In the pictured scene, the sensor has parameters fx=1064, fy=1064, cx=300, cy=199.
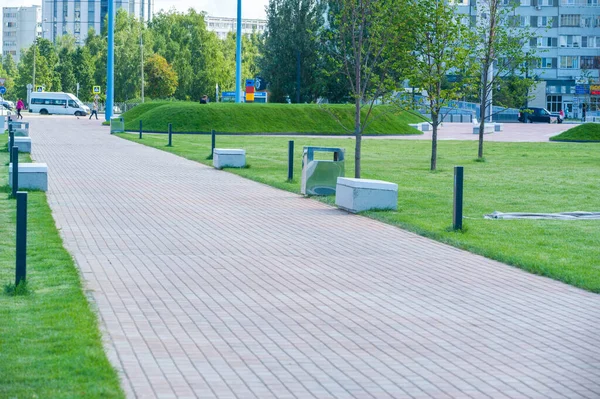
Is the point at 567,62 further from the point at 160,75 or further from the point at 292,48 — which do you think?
the point at 292,48

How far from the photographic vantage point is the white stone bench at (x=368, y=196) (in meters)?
16.9

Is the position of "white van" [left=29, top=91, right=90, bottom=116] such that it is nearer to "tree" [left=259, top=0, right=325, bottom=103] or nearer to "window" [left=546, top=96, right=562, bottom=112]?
"tree" [left=259, top=0, right=325, bottom=103]

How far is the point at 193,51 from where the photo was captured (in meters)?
98.6

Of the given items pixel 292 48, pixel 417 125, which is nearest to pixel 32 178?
pixel 417 125

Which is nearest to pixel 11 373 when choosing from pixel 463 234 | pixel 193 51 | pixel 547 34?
pixel 463 234

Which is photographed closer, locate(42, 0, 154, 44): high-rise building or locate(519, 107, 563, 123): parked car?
locate(519, 107, 563, 123): parked car

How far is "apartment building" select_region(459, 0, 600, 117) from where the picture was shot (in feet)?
371

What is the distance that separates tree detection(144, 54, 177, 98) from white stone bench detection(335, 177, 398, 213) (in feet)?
272

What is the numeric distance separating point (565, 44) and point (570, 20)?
2.59m

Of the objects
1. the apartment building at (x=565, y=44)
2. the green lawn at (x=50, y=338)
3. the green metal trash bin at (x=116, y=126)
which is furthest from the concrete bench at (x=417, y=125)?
the green lawn at (x=50, y=338)

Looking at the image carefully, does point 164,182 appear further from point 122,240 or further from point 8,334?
point 8,334

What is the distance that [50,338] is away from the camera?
7.38 meters

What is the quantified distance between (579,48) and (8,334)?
370 feet

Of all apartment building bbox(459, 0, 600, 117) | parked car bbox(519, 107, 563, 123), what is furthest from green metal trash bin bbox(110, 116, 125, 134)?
apartment building bbox(459, 0, 600, 117)
